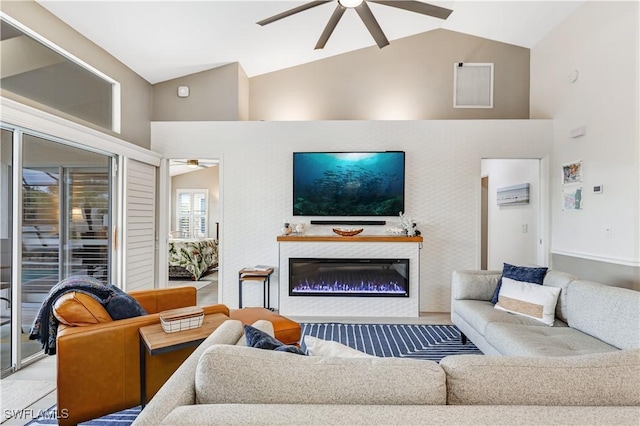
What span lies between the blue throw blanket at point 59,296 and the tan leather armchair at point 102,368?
3.7 inches

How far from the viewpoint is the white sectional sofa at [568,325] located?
201 cm

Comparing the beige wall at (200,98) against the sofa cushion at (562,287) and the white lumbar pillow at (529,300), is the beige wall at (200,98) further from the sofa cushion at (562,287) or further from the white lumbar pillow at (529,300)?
the sofa cushion at (562,287)

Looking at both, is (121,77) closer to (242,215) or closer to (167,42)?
(167,42)

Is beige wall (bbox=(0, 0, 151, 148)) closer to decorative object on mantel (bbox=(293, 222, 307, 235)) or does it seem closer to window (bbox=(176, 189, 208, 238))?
decorative object on mantel (bbox=(293, 222, 307, 235))

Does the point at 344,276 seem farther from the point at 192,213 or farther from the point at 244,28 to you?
the point at 192,213

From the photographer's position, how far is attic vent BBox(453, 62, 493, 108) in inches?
187

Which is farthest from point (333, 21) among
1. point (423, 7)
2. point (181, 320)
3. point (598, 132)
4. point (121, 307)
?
point (598, 132)

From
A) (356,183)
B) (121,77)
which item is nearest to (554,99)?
(356,183)

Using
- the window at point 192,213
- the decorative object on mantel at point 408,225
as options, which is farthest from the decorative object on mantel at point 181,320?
the window at point 192,213

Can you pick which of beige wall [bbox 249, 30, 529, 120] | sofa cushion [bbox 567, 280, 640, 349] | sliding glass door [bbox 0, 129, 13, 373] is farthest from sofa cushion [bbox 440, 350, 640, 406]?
beige wall [bbox 249, 30, 529, 120]

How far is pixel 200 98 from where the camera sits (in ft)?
15.0

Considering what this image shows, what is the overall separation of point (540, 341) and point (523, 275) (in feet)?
3.06

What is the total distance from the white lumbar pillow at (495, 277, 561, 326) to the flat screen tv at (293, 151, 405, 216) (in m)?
1.75

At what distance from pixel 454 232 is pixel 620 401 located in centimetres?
349
